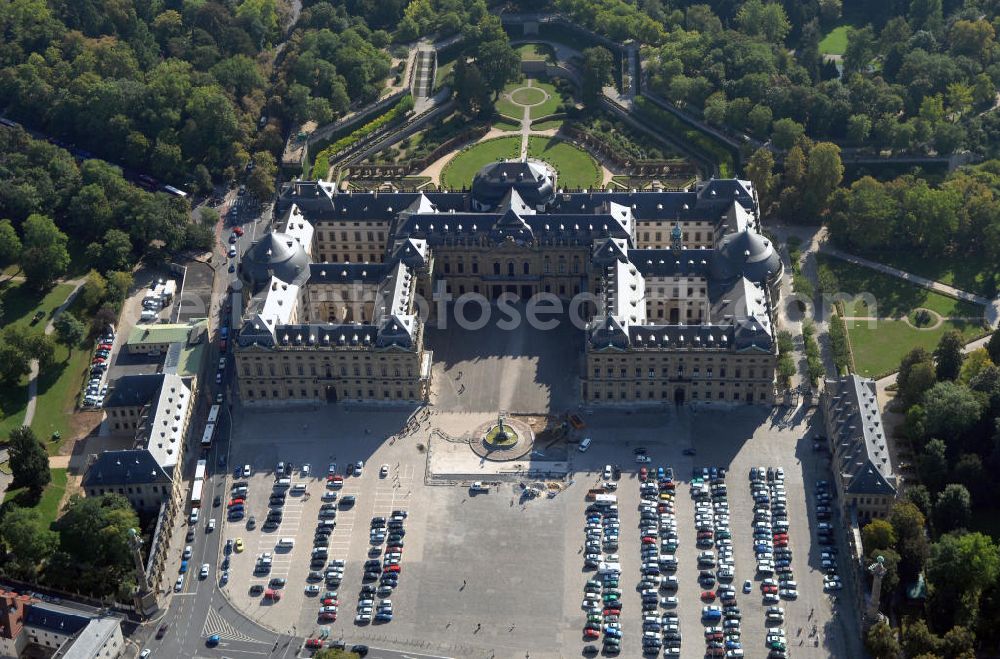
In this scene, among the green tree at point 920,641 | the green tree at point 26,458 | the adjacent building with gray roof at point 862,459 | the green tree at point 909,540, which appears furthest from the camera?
the green tree at point 26,458

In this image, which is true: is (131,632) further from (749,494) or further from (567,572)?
(749,494)

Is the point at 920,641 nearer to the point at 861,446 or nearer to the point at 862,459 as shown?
the point at 862,459

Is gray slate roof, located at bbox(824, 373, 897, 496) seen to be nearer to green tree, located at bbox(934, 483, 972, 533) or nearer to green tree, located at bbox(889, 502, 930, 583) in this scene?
green tree, located at bbox(889, 502, 930, 583)

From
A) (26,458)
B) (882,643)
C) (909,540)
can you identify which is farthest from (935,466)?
(26,458)

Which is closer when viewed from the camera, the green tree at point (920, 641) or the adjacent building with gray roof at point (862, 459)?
the green tree at point (920, 641)

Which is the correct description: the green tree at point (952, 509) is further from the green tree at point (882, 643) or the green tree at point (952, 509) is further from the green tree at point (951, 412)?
the green tree at point (882, 643)

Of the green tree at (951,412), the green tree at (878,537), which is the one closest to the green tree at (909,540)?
the green tree at (878,537)

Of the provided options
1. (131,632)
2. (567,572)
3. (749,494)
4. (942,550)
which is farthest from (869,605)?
(131,632)
